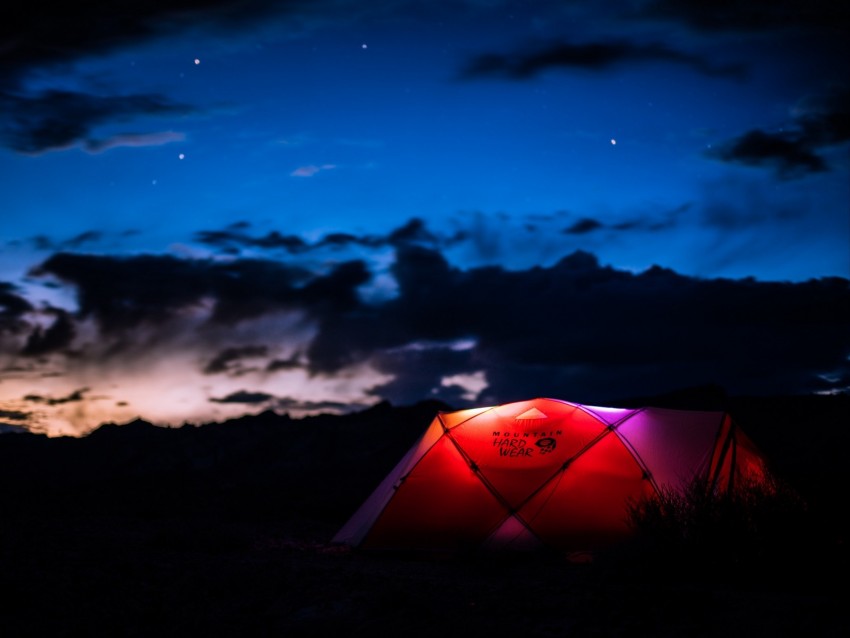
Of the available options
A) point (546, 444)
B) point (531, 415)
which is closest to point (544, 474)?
point (546, 444)

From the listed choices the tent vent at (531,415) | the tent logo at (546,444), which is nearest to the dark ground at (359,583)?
the tent logo at (546,444)

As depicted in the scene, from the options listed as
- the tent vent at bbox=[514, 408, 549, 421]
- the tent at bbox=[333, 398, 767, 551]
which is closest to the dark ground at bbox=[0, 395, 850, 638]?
the tent at bbox=[333, 398, 767, 551]

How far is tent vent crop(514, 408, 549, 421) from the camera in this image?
11.1 metres

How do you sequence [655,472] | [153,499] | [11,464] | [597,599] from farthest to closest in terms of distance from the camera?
[11,464] → [153,499] → [655,472] → [597,599]

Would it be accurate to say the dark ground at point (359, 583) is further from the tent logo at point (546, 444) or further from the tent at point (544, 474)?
the tent logo at point (546, 444)

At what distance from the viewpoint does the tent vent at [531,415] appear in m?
11.1

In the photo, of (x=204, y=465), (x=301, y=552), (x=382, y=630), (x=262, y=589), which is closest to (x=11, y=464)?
(x=204, y=465)

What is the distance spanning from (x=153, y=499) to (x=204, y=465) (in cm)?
1411

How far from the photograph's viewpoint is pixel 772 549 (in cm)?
713

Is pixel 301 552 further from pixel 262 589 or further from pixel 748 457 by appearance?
pixel 748 457

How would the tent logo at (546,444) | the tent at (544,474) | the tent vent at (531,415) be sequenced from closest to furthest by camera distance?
the tent at (544,474) < the tent logo at (546,444) < the tent vent at (531,415)

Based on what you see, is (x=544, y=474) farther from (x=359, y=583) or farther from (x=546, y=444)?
(x=359, y=583)

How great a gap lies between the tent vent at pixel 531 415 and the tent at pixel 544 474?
0.05 ft

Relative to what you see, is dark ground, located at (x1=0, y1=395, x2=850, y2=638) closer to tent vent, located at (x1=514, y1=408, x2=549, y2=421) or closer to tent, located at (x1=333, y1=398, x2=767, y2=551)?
tent, located at (x1=333, y1=398, x2=767, y2=551)
